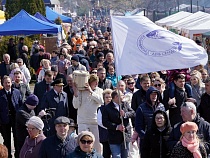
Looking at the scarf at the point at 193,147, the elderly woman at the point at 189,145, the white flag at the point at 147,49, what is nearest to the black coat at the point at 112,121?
the white flag at the point at 147,49

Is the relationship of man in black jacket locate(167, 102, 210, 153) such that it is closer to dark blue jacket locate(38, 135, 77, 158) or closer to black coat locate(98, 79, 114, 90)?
dark blue jacket locate(38, 135, 77, 158)

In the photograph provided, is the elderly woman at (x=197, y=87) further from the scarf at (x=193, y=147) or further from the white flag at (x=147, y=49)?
the scarf at (x=193, y=147)

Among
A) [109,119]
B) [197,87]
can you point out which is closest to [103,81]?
[197,87]

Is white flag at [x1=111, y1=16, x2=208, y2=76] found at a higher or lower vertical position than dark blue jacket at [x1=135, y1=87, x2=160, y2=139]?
higher

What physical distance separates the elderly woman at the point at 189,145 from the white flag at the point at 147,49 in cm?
209

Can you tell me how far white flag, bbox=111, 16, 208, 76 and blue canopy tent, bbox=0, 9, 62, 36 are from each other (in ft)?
34.2

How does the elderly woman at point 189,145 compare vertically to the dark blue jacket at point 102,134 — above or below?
above

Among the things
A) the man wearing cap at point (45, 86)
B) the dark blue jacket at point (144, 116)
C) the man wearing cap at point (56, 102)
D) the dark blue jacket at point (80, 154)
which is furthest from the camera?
the man wearing cap at point (45, 86)

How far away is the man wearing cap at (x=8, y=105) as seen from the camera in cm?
1074

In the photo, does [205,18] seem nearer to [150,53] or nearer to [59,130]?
[150,53]

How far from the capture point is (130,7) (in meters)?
101

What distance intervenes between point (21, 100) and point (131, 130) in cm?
236

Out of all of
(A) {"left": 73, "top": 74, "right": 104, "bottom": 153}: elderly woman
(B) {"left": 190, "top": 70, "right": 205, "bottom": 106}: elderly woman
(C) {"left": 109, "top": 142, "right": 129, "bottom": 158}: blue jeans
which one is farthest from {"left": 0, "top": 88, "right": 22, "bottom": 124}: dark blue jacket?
(B) {"left": 190, "top": 70, "right": 205, "bottom": 106}: elderly woman

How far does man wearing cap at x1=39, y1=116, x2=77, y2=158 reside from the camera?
23.9ft
